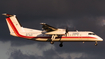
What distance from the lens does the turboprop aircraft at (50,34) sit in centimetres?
3853

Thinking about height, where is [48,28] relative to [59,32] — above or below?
above

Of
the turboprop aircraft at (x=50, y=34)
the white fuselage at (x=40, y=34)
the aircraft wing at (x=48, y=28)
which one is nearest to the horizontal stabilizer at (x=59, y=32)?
the turboprop aircraft at (x=50, y=34)

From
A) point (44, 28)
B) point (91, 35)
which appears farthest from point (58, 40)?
point (91, 35)

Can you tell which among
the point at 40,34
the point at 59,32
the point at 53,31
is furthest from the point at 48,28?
the point at 40,34

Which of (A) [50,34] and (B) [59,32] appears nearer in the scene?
(B) [59,32]

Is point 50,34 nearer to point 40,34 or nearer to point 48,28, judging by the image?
point 48,28

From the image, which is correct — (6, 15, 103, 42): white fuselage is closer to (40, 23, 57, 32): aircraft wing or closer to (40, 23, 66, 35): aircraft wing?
(40, 23, 66, 35): aircraft wing

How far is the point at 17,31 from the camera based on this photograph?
42188mm

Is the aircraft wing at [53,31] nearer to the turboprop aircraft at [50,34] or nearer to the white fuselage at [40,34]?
the turboprop aircraft at [50,34]

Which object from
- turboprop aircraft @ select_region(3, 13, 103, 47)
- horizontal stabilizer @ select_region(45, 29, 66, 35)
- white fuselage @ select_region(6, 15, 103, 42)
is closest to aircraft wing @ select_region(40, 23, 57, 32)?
turboprop aircraft @ select_region(3, 13, 103, 47)

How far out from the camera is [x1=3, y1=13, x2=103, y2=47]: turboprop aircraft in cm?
3853

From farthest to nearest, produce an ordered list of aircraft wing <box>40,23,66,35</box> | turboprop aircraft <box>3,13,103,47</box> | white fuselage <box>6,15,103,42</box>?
white fuselage <box>6,15,103,42</box> < turboprop aircraft <box>3,13,103,47</box> < aircraft wing <box>40,23,66,35</box>

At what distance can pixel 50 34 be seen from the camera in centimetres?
3859

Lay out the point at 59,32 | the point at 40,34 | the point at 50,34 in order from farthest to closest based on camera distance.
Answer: the point at 40,34, the point at 50,34, the point at 59,32
